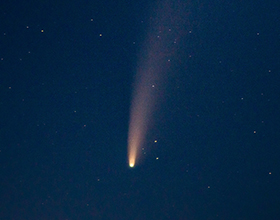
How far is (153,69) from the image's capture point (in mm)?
1479

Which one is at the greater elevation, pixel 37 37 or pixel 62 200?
pixel 37 37

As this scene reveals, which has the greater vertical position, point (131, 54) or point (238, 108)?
point (131, 54)

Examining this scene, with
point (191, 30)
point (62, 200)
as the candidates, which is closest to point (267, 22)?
point (191, 30)

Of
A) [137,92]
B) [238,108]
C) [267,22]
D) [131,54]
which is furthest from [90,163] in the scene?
[267,22]

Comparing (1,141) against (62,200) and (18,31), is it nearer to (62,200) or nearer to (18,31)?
(62,200)

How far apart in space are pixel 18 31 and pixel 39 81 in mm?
304

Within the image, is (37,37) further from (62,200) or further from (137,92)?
(62,200)

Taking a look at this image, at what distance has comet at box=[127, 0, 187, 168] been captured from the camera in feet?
4.75

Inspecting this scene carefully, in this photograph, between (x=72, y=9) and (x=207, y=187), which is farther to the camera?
(x=207, y=187)

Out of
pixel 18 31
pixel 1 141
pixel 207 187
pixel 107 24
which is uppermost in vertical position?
pixel 18 31

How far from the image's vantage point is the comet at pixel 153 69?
1.45 meters

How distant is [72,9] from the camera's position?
142 cm

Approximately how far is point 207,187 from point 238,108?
53cm

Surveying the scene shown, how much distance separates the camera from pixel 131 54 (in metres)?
1.46
